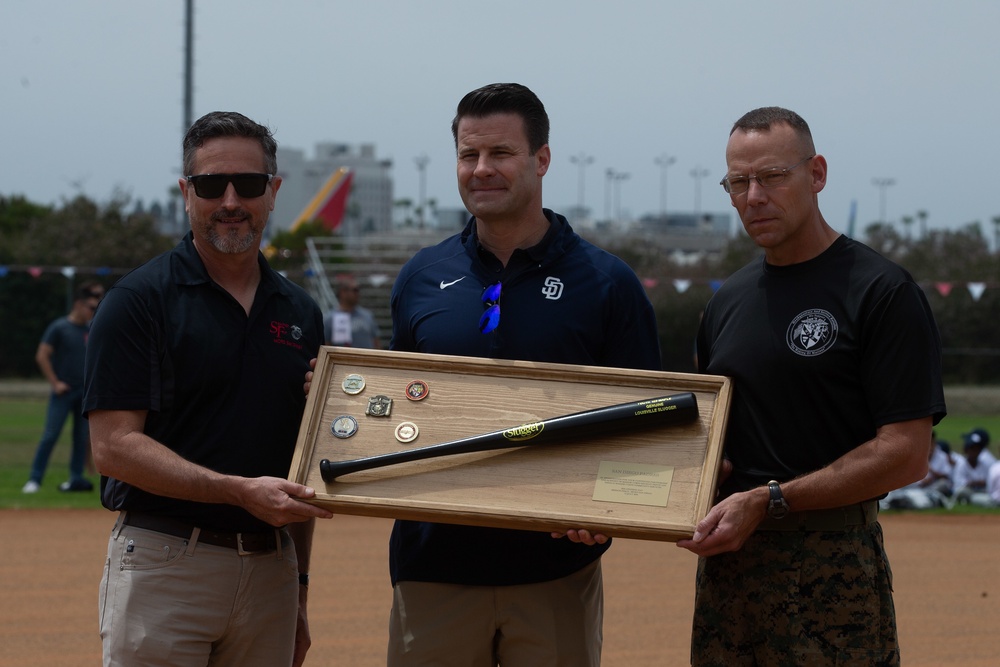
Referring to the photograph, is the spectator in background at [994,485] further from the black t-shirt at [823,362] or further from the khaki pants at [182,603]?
the khaki pants at [182,603]

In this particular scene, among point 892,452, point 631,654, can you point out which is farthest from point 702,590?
point 631,654

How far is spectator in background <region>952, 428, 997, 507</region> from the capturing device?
14.7 m

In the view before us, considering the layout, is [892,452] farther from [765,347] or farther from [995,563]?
[995,563]

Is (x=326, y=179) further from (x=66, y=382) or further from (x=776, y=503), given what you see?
(x=776, y=503)

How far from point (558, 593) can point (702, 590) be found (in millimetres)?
510

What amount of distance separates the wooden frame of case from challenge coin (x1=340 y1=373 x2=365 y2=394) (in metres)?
0.01

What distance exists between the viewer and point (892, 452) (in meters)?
Answer: 3.70

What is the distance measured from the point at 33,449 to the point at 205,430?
15.5m

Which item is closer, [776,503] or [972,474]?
[776,503]

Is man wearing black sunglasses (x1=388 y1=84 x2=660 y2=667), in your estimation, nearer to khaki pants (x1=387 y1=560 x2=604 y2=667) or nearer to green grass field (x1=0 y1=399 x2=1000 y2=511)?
khaki pants (x1=387 y1=560 x2=604 y2=667)

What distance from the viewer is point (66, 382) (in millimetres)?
13422

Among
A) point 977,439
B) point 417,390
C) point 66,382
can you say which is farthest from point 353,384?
point 977,439

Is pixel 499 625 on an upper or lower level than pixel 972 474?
upper

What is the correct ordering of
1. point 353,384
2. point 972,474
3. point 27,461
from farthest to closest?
point 27,461 < point 972,474 < point 353,384
